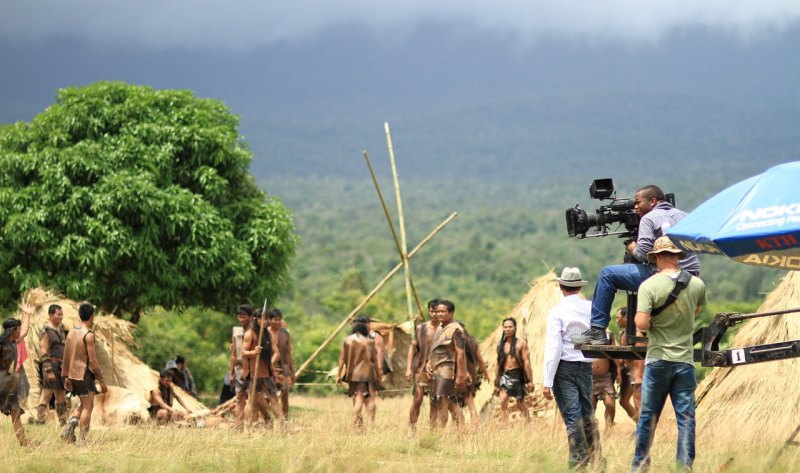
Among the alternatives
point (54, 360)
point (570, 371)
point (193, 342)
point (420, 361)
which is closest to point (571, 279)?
point (570, 371)

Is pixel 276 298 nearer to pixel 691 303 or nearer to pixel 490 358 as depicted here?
pixel 490 358

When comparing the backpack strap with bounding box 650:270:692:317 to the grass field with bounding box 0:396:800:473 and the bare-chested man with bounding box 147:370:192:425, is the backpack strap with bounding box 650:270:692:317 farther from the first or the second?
the bare-chested man with bounding box 147:370:192:425

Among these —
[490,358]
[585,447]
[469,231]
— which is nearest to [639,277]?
[585,447]

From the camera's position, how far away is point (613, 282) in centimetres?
990

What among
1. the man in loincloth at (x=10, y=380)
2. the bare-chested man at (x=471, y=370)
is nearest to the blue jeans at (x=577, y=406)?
the bare-chested man at (x=471, y=370)

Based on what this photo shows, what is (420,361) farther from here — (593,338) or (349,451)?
(593,338)

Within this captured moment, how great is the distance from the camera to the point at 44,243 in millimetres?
22422

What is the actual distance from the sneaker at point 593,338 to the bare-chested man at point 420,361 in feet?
16.2

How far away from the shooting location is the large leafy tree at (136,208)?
22547mm

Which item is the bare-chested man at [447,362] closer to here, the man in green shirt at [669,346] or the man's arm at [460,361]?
the man's arm at [460,361]

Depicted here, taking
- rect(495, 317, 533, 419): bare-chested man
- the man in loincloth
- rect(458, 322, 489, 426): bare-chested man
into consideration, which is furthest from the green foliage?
the man in loincloth

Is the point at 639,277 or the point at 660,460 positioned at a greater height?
the point at 639,277

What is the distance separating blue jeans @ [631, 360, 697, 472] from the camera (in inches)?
362

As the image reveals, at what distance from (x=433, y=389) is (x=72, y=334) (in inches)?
176
